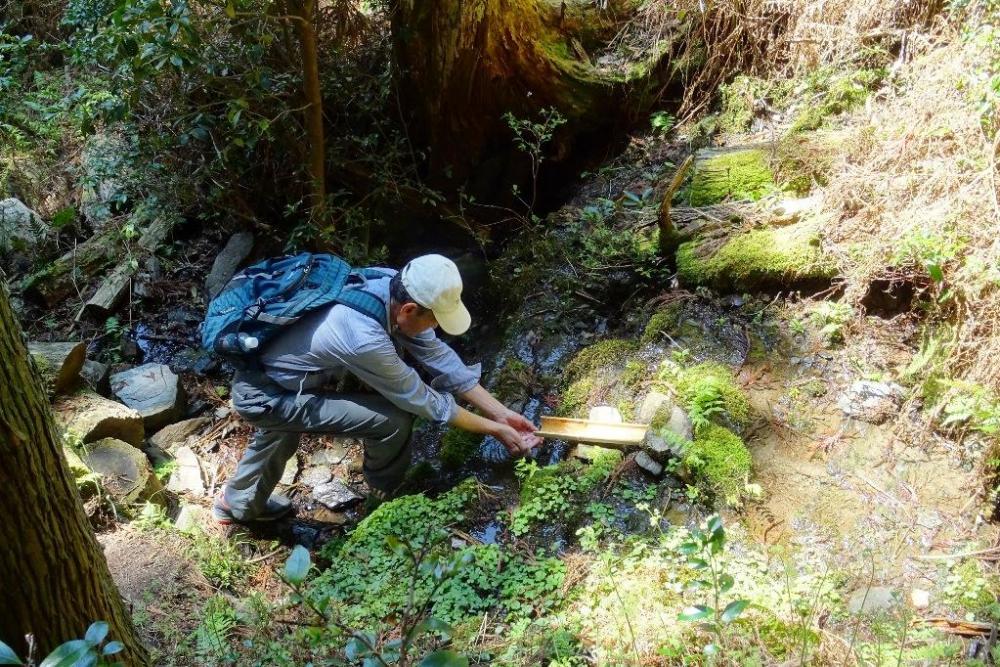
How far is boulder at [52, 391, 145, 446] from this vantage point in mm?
4805

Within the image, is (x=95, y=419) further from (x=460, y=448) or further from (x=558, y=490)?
(x=558, y=490)

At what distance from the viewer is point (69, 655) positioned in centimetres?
163

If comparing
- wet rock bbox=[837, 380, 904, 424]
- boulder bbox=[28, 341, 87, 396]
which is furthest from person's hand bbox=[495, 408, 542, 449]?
boulder bbox=[28, 341, 87, 396]

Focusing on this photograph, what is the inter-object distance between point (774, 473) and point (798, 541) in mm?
444

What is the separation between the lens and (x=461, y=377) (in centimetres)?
438

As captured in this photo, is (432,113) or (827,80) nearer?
(827,80)

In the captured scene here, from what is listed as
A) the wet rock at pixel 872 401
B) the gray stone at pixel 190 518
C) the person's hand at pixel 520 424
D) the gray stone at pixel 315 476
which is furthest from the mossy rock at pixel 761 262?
the gray stone at pixel 190 518

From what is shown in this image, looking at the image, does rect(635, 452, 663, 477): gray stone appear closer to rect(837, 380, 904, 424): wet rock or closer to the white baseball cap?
rect(837, 380, 904, 424): wet rock

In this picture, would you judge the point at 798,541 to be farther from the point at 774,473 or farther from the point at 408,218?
the point at 408,218

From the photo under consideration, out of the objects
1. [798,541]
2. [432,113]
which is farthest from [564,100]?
[798,541]

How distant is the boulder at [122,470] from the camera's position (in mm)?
4578

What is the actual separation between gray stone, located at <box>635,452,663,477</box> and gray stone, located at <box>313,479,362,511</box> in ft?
7.69

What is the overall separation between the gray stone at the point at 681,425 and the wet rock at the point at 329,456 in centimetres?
287

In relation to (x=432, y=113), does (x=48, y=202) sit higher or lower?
lower
